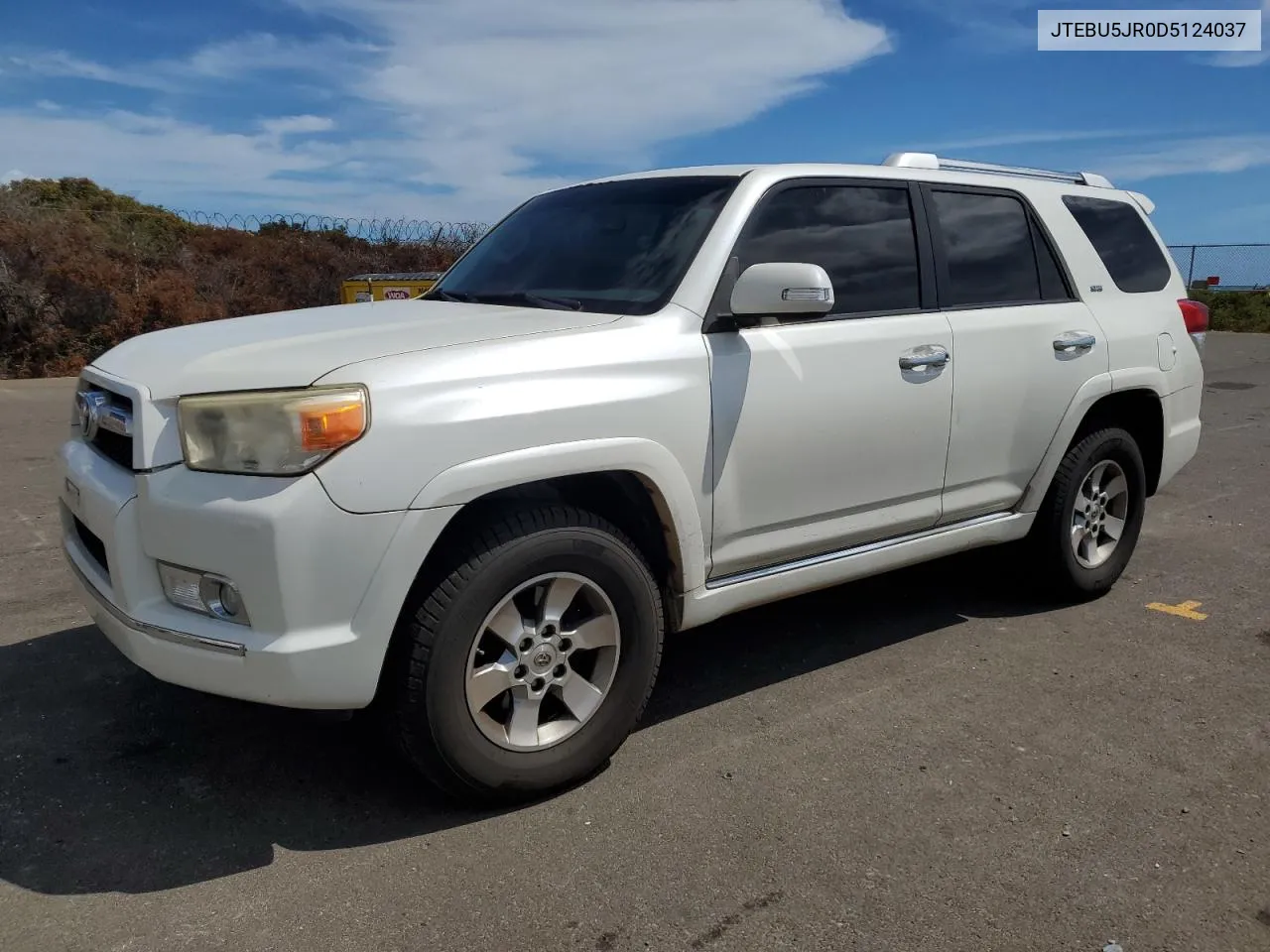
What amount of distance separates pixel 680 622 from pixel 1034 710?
1.36 m

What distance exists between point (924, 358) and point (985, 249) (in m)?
0.79

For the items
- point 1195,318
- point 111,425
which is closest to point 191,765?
point 111,425

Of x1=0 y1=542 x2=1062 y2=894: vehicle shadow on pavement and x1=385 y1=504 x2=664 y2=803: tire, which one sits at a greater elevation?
x1=385 y1=504 x2=664 y2=803: tire

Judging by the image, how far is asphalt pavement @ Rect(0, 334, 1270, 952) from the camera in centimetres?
254

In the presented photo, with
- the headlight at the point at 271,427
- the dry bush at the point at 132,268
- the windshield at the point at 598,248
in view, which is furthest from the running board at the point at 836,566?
the dry bush at the point at 132,268

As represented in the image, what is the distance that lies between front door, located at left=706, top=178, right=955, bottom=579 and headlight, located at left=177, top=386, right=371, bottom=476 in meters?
1.19

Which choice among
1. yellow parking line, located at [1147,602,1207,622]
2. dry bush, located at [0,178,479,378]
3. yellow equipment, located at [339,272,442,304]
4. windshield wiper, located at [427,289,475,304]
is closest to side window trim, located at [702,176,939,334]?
windshield wiper, located at [427,289,475,304]

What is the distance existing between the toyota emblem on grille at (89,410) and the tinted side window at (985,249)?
2952mm

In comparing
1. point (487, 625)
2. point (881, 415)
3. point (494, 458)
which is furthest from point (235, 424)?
point (881, 415)

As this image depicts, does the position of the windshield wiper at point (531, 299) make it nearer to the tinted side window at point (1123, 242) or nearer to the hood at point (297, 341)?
the hood at point (297, 341)

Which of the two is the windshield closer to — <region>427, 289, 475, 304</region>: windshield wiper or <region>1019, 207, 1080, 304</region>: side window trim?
<region>427, 289, 475, 304</region>: windshield wiper

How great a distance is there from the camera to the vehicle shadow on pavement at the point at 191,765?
9.31 feet

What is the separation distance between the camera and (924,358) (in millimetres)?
3879

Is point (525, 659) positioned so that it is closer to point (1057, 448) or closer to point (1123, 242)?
point (1057, 448)
